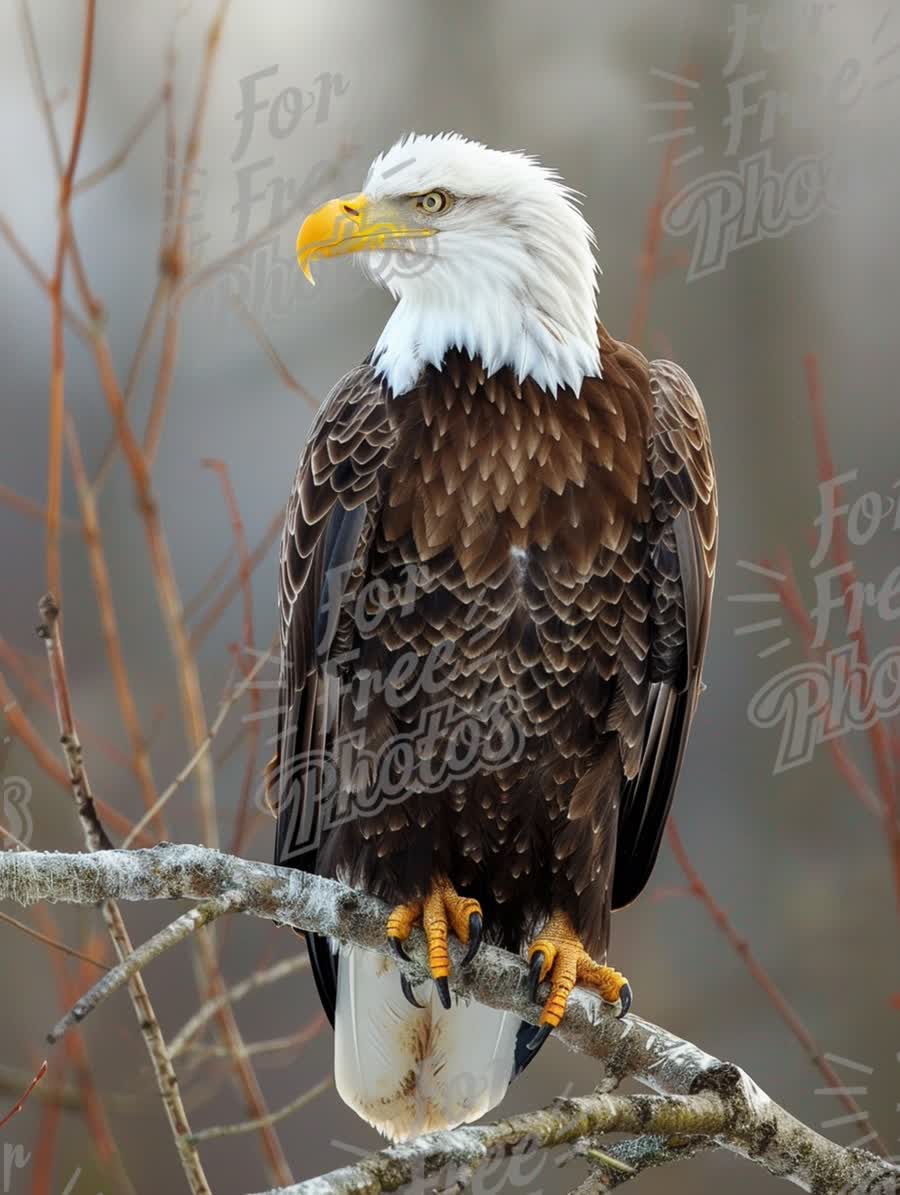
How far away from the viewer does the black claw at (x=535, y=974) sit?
250 centimetres

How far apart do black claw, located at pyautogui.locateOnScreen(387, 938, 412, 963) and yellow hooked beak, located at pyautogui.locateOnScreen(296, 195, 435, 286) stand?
1.18 m

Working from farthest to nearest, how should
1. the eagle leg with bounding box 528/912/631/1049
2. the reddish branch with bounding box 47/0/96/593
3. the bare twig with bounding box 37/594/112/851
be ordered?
the eagle leg with bounding box 528/912/631/1049, the reddish branch with bounding box 47/0/96/593, the bare twig with bounding box 37/594/112/851

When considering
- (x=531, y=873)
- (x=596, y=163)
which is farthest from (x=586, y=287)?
(x=596, y=163)

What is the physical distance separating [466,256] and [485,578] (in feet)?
2.04

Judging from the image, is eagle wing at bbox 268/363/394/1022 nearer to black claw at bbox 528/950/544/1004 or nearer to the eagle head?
the eagle head

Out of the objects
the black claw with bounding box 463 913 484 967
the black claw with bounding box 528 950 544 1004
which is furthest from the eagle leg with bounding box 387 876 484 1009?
the black claw with bounding box 528 950 544 1004

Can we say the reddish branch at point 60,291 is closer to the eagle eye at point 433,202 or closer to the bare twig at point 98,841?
the bare twig at point 98,841

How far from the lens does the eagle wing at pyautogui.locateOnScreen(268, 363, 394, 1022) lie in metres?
2.51

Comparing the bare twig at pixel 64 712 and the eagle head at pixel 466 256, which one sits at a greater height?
the eagle head at pixel 466 256

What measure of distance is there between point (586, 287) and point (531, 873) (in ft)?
3.67

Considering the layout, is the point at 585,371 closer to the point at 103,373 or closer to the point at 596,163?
the point at 103,373

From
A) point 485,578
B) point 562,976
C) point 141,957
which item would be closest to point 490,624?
point 485,578

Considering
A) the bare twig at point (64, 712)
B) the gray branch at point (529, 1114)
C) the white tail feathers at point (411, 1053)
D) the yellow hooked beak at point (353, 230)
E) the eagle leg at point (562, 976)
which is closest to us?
the gray branch at point (529, 1114)

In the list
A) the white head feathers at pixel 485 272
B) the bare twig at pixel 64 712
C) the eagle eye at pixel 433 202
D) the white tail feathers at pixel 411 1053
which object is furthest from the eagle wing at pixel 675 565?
the bare twig at pixel 64 712
